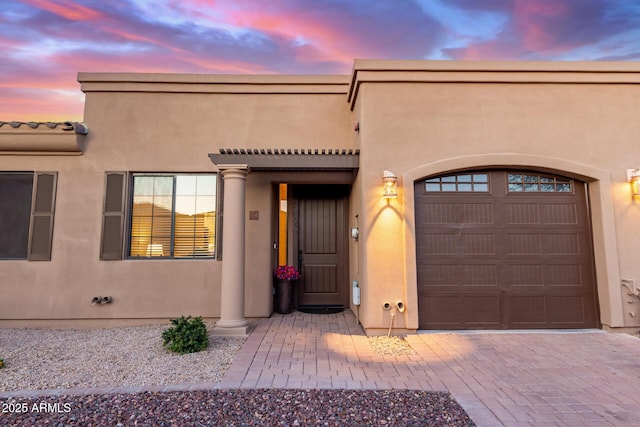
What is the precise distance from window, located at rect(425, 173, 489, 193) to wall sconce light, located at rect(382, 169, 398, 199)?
76 cm

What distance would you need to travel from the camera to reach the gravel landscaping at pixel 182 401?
8.47ft

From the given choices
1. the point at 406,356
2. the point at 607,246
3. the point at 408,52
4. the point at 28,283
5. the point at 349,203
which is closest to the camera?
the point at 406,356

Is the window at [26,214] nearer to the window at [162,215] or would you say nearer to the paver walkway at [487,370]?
the window at [162,215]

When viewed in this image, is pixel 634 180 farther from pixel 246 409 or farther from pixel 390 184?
pixel 246 409

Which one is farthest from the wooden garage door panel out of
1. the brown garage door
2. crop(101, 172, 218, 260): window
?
crop(101, 172, 218, 260): window

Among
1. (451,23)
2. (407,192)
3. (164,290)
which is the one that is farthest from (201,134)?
(451,23)

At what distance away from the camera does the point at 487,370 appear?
144 inches

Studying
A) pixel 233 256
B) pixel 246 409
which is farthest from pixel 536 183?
pixel 246 409

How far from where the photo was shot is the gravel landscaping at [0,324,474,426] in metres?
2.58

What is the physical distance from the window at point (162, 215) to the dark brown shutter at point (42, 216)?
1034 millimetres

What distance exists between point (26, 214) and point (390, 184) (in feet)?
22.9

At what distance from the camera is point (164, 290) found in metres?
6.14

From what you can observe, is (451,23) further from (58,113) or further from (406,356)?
(58,113)

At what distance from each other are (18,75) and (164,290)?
652cm
